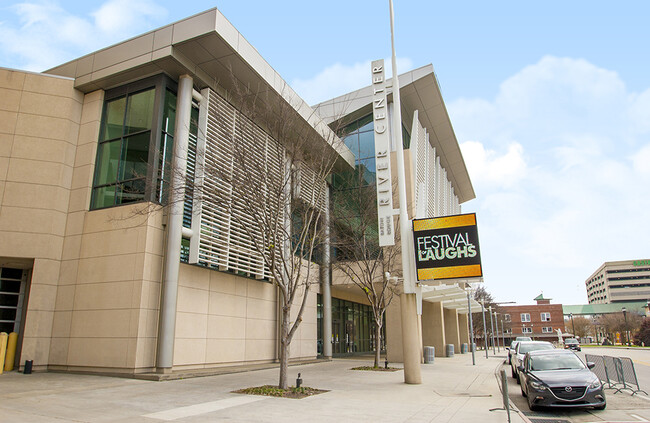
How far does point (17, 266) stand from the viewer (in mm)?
17938

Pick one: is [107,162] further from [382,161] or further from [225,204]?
[382,161]

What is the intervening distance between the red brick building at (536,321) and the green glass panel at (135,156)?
3798 inches

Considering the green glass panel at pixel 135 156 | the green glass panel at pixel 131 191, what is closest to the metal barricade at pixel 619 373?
the green glass panel at pixel 131 191

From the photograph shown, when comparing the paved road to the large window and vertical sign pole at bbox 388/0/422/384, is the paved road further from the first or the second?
the large window

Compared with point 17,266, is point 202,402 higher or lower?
lower

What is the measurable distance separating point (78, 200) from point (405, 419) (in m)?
15.2

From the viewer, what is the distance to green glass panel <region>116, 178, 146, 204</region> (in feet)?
55.3

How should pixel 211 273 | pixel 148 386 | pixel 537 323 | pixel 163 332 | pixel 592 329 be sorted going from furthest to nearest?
pixel 592 329 < pixel 537 323 < pixel 211 273 < pixel 163 332 < pixel 148 386

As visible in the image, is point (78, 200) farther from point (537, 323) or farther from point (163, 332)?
point (537, 323)

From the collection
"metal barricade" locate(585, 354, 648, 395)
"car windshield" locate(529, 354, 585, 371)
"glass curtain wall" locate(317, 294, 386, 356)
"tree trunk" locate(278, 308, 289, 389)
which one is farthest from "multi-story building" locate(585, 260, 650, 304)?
"tree trunk" locate(278, 308, 289, 389)

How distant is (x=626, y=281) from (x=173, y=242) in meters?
162

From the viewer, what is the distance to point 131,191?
56.0ft

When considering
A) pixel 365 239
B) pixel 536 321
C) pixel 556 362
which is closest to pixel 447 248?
pixel 556 362

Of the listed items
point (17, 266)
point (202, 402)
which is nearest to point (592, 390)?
point (202, 402)
